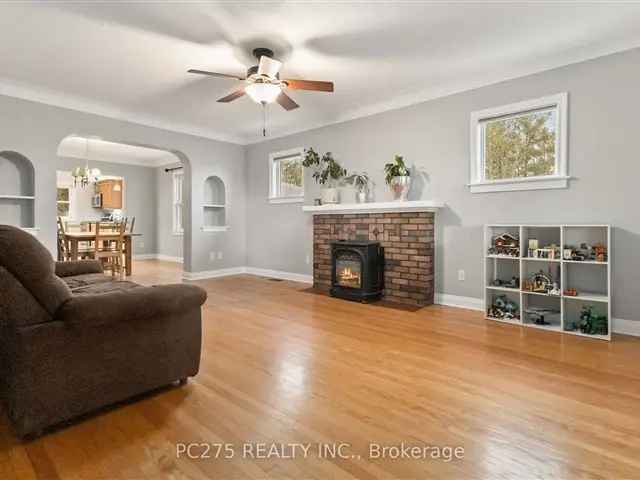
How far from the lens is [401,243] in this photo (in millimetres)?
4598

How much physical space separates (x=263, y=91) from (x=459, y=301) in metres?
3.16

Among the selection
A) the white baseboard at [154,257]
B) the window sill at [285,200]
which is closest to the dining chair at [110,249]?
the white baseboard at [154,257]

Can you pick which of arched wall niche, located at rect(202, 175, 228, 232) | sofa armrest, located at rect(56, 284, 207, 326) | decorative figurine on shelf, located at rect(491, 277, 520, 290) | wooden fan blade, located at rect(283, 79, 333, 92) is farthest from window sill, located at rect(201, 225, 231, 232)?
decorative figurine on shelf, located at rect(491, 277, 520, 290)

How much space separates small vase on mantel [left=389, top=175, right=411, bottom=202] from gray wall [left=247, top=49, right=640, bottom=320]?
0.68ft

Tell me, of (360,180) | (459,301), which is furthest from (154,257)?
(459,301)

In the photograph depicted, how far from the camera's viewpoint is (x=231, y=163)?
691 cm

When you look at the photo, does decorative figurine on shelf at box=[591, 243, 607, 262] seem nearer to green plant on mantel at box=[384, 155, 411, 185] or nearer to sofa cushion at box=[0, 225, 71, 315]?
green plant on mantel at box=[384, 155, 411, 185]

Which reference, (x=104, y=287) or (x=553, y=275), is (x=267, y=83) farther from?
(x=553, y=275)

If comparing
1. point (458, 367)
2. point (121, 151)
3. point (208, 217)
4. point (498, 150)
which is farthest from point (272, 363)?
point (121, 151)

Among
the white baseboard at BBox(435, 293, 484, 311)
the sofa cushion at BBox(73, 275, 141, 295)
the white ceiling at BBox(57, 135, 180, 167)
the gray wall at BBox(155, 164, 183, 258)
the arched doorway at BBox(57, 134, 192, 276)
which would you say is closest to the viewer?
the sofa cushion at BBox(73, 275, 141, 295)

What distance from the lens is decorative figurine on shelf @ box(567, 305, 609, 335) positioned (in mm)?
3186

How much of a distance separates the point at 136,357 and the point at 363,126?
14.0 feet

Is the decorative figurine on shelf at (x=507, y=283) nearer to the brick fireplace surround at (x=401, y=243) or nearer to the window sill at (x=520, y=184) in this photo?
the brick fireplace surround at (x=401, y=243)

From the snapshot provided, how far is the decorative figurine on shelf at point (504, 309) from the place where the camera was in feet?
12.2
